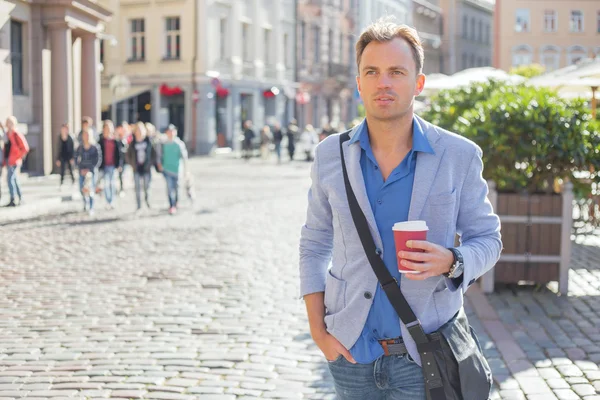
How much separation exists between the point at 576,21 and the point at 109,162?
5614cm

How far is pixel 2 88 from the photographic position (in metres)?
23.6

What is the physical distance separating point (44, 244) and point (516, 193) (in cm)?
669

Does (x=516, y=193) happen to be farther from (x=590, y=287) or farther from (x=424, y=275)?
(x=424, y=275)

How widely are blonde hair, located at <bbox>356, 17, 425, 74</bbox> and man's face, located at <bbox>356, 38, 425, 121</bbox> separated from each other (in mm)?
14

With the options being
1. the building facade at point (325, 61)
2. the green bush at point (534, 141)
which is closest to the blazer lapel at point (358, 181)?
the green bush at point (534, 141)

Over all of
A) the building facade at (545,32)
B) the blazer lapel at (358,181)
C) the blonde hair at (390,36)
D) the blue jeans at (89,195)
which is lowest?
the blue jeans at (89,195)

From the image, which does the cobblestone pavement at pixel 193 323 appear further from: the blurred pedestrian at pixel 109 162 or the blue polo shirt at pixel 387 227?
the blurred pedestrian at pixel 109 162

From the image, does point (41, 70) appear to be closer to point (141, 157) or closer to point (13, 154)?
point (13, 154)

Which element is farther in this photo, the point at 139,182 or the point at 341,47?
the point at 341,47

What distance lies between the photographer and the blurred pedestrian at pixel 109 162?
1828cm

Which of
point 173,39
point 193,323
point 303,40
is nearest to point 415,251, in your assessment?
point 193,323

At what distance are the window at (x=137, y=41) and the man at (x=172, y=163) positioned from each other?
27.6m

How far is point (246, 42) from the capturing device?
158ft

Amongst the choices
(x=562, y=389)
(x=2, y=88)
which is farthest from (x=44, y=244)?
(x=2, y=88)
